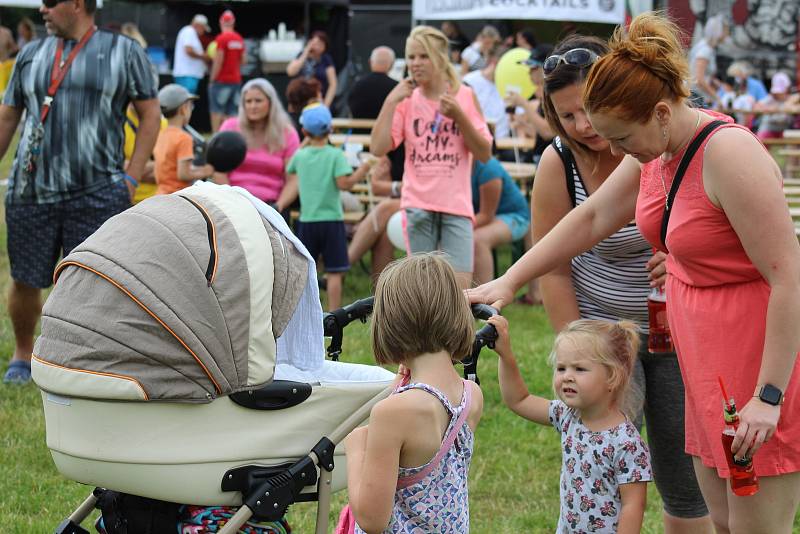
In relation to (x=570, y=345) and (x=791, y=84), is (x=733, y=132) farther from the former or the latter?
(x=791, y=84)

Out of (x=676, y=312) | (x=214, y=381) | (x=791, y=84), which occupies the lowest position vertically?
(x=791, y=84)

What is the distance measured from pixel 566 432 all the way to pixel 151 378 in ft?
4.20

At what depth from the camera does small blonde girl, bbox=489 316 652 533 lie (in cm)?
331

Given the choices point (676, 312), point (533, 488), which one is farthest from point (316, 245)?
point (676, 312)

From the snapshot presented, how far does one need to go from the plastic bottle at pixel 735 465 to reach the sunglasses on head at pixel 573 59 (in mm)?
1094

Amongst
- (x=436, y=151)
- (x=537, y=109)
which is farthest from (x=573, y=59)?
(x=537, y=109)

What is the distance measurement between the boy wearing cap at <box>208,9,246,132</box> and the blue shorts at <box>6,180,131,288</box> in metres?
11.8

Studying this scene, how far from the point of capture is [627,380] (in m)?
3.42

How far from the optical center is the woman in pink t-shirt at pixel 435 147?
7191 mm

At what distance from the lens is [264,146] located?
854 cm

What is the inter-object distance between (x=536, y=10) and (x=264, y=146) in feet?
15.6

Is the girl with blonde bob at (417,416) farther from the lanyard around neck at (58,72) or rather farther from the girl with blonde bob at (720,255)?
the lanyard around neck at (58,72)

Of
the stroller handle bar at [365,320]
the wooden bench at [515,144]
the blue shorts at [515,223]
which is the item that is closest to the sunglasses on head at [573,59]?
the stroller handle bar at [365,320]

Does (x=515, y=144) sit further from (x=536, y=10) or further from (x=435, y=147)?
(x=435, y=147)
